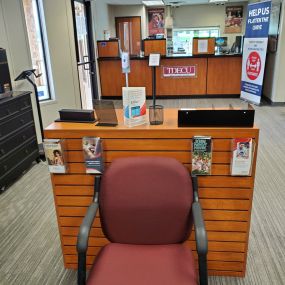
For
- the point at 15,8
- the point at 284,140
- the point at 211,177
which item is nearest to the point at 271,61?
the point at 284,140

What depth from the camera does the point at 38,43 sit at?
460cm

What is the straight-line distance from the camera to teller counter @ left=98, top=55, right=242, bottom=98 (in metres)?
6.71

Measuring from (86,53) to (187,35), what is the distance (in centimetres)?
574

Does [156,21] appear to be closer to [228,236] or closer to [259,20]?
[259,20]

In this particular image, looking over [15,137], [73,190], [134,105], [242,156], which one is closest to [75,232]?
[73,190]

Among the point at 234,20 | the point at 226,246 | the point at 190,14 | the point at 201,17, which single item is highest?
the point at 190,14

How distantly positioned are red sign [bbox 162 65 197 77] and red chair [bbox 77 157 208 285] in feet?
18.6

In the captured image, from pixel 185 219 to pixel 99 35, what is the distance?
774 cm

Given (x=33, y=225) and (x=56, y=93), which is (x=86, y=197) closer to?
(x=33, y=225)

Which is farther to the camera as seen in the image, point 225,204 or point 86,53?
point 86,53

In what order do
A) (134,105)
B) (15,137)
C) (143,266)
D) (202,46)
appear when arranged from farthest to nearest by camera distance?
(202,46) < (15,137) < (134,105) < (143,266)

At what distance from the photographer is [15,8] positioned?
3.66 m

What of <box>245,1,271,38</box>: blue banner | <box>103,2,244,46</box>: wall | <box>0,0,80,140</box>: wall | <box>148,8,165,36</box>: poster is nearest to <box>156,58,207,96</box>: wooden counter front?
<box>245,1,271,38</box>: blue banner

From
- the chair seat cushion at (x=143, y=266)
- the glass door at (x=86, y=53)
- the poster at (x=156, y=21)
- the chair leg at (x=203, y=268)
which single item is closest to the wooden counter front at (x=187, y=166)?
the chair seat cushion at (x=143, y=266)
